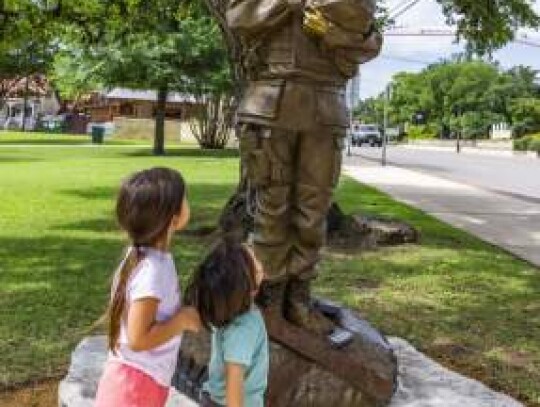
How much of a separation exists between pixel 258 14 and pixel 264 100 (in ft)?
1.32

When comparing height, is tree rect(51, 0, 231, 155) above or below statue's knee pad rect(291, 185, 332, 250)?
above

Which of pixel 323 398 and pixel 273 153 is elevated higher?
pixel 273 153

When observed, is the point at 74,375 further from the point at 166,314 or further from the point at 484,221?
the point at 484,221

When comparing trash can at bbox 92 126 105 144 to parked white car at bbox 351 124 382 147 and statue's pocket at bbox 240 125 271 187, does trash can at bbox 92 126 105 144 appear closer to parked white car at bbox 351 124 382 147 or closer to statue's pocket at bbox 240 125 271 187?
parked white car at bbox 351 124 382 147

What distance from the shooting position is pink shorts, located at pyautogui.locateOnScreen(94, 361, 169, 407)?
2965 millimetres

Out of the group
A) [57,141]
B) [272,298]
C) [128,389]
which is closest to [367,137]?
[57,141]

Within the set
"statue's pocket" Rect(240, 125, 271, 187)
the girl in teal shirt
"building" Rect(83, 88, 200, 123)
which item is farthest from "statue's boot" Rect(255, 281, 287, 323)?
"building" Rect(83, 88, 200, 123)

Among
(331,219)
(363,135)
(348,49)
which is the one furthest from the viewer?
(363,135)

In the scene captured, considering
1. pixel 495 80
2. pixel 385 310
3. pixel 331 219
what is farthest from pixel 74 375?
pixel 495 80

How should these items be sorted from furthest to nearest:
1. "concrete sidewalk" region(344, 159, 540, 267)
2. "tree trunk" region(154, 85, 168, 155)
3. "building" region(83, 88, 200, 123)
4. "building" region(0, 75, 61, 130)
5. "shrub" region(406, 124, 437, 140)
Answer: "shrub" region(406, 124, 437, 140), "building" region(0, 75, 61, 130), "building" region(83, 88, 200, 123), "tree trunk" region(154, 85, 168, 155), "concrete sidewalk" region(344, 159, 540, 267)

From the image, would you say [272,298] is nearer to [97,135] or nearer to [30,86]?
[97,135]

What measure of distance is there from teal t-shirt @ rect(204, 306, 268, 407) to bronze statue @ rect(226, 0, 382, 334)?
1.57 m

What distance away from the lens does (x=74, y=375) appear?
4.82m

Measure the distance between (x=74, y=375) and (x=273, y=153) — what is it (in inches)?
58.4
